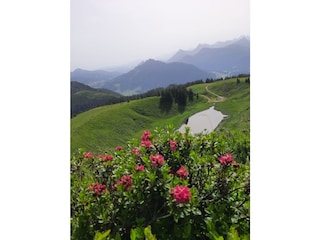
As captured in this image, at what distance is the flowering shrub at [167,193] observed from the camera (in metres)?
1.99

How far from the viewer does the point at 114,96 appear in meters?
3.10

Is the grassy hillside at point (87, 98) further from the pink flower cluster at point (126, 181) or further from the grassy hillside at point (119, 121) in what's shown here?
the pink flower cluster at point (126, 181)

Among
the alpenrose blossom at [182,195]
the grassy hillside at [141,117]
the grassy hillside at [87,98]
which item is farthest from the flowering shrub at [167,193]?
the grassy hillside at [87,98]

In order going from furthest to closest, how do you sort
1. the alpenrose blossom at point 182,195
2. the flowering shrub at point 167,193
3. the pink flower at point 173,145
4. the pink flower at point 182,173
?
the pink flower at point 173,145 < the pink flower at point 182,173 < the flowering shrub at point 167,193 < the alpenrose blossom at point 182,195

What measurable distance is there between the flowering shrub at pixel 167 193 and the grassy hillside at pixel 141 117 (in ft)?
1.17

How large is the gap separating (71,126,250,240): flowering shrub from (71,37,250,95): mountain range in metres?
0.62

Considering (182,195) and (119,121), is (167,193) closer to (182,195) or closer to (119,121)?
(182,195)

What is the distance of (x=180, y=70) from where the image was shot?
288cm

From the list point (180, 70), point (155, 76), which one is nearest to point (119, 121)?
point (155, 76)

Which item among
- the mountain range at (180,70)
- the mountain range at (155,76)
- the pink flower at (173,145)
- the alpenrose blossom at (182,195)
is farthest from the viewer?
the mountain range at (155,76)

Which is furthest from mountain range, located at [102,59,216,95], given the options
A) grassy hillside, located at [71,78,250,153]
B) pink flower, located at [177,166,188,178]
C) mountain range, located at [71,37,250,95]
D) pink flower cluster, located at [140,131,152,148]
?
pink flower, located at [177,166,188,178]
